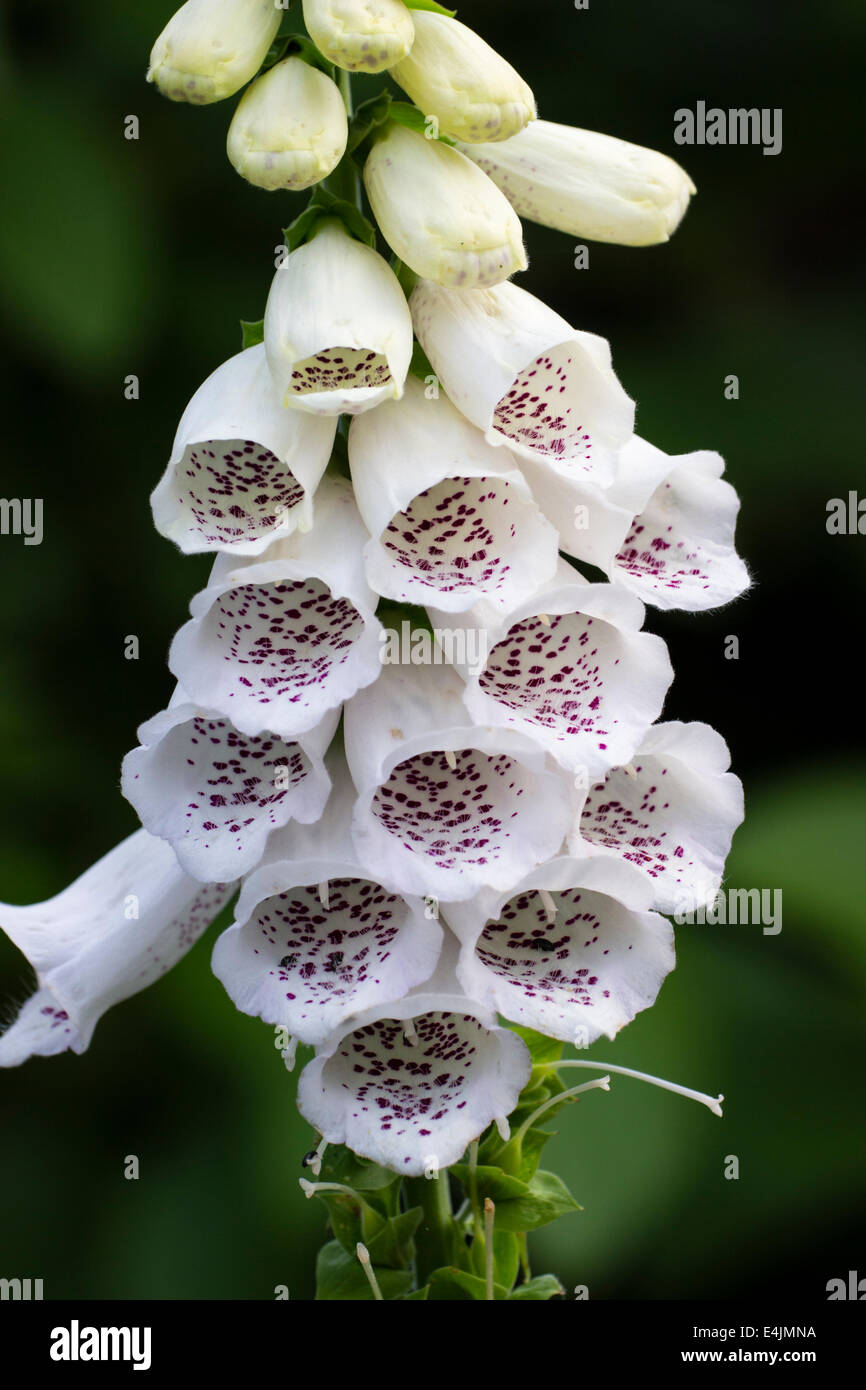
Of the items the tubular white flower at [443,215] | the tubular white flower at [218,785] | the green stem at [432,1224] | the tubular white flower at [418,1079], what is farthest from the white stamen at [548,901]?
the tubular white flower at [443,215]

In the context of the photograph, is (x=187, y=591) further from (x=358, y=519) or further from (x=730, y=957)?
(x=358, y=519)

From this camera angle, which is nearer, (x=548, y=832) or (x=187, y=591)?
(x=548, y=832)

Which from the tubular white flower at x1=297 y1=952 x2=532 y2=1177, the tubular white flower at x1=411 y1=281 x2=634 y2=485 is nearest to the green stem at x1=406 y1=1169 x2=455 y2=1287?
the tubular white flower at x1=297 y1=952 x2=532 y2=1177

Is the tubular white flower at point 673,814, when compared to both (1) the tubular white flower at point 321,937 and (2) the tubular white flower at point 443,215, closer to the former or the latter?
(1) the tubular white flower at point 321,937

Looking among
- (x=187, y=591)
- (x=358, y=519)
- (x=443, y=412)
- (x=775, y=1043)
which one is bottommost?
(x=775, y=1043)

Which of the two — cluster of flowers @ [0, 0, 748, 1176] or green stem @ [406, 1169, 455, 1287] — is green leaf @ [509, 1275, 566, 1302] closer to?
green stem @ [406, 1169, 455, 1287]

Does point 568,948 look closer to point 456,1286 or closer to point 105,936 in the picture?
point 456,1286

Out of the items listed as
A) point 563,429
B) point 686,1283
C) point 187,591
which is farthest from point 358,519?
point 686,1283
